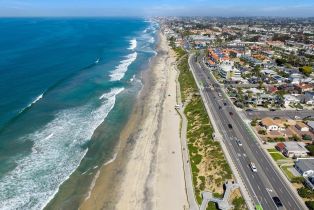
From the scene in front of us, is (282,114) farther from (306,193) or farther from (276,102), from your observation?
(306,193)

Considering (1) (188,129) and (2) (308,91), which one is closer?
(1) (188,129)

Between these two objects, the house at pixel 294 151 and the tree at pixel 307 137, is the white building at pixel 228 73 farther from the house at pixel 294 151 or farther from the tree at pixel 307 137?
the house at pixel 294 151

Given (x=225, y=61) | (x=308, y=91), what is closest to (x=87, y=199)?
(x=308, y=91)

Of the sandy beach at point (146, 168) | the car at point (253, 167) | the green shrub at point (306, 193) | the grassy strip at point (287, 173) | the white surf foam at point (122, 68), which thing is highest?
the white surf foam at point (122, 68)

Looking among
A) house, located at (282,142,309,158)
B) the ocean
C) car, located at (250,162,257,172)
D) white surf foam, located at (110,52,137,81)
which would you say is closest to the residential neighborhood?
house, located at (282,142,309,158)

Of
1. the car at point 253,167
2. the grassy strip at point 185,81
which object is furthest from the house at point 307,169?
the grassy strip at point 185,81

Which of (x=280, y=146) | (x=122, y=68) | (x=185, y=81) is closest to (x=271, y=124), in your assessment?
(x=280, y=146)

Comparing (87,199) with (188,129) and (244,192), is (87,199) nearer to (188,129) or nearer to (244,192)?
(244,192)
